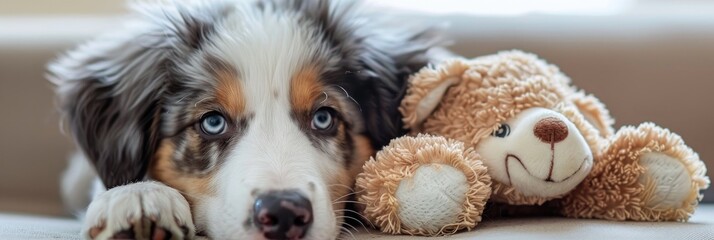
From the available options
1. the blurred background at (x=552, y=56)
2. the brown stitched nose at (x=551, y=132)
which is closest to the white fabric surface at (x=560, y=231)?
the brown stitched nose at (x=551, y=132)

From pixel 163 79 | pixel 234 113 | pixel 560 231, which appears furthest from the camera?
pixel 163 79

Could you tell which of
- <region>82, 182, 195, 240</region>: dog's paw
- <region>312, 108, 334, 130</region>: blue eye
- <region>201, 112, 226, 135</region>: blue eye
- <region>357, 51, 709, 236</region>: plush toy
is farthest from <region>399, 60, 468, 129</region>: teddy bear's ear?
<region>82, 182, 195, 240</region>: dog's paw

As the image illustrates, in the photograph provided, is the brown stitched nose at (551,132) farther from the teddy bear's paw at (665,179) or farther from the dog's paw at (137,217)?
the dog's paw at (137,217)

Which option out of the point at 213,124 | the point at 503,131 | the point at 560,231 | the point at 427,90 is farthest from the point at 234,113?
the point at 560,231

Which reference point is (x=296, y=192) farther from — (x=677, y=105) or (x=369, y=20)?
(x=677, y=105)

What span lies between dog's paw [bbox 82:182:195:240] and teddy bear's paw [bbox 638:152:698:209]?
88cm

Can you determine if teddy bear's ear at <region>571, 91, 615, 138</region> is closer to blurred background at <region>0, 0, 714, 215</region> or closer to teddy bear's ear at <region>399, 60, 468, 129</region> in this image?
teddy bear's ear at <region>399, 60, 468, 129</region>

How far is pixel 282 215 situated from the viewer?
1.50m

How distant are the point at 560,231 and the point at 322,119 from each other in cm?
55

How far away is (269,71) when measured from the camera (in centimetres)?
179

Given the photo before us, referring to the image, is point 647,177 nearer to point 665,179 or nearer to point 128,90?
point 665,179

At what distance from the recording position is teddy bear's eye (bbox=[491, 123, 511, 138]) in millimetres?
1670

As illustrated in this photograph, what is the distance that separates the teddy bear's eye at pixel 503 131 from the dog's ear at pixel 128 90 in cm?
68

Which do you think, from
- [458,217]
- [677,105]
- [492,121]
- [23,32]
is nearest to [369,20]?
[492,121]
